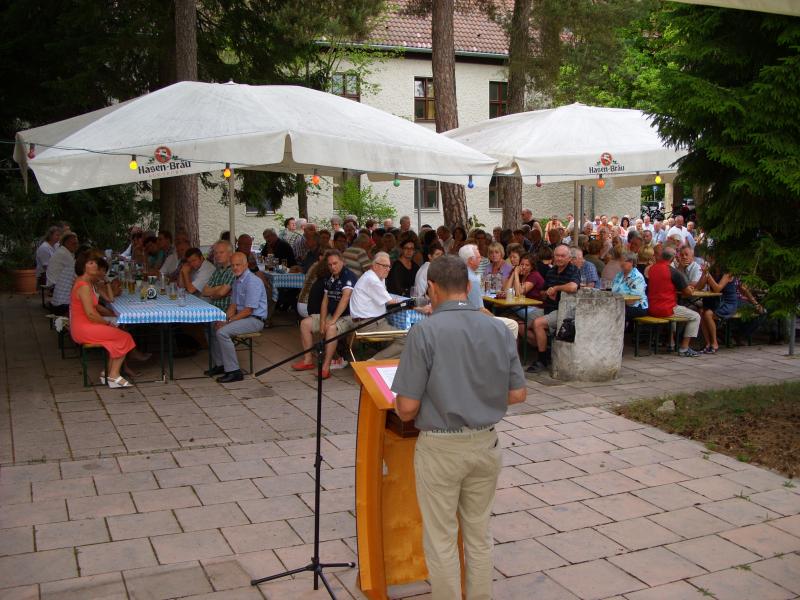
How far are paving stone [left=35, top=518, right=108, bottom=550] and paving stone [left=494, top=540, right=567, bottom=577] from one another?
7.42 ft

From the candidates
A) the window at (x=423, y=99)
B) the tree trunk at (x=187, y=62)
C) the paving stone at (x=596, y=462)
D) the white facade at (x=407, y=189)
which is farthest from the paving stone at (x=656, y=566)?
the window at (x=423, y=99)

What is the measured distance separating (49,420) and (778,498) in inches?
230

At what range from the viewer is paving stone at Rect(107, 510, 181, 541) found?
16.4 feet

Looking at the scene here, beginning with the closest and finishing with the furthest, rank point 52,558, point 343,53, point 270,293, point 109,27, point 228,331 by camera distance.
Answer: point 52,558 < point 228,331 < point 270,293 < point 109,27 < point 343,53

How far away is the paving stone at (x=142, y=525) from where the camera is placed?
4.98 meters

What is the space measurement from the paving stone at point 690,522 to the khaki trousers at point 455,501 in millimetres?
1877

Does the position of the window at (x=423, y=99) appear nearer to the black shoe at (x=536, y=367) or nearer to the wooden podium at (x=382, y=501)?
the black shoe at (x=536, y=367)

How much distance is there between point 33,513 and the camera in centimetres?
529

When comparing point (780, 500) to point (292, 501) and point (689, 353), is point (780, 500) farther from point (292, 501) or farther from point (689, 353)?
point (689, 353)

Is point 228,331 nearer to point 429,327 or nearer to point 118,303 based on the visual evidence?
point 118,303

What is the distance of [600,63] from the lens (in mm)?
20547

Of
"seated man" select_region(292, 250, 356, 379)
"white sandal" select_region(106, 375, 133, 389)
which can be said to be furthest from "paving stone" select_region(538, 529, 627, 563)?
"white sandal" select_region(106, 375, 133, 389)

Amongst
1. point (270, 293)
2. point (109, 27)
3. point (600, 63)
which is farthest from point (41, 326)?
point (600, 63)

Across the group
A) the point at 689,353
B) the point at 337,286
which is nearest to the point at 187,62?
the point at 337,286
